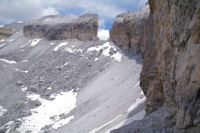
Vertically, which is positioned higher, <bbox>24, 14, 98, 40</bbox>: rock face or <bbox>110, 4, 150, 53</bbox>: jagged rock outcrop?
<bbox>24, 14, 98, 40</bbox>: rock face

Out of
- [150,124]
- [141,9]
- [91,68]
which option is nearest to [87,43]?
[91,68]

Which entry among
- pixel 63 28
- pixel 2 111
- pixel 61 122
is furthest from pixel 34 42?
pixel 61 122

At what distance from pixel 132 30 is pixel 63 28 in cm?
2471

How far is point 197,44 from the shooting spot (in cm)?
391

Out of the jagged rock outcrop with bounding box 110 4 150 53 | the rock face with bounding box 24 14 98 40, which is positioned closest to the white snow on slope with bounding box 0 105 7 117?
the jagged rock outcrop with bounding box 110 4 150 53

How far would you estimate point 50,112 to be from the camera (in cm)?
2038

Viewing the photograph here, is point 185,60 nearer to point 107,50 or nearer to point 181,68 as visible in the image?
point 181,68

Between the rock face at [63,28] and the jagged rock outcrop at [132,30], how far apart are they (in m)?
9.45

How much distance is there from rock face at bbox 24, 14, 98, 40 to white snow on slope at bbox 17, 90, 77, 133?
66.0ft

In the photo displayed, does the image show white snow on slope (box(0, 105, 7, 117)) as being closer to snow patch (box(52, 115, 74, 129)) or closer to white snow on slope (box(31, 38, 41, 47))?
snow patch (box(52, 115, 74, 129))

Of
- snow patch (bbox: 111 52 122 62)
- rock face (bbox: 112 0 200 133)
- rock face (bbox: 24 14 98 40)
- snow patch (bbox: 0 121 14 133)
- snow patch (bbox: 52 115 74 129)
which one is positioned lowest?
snow patch (bbox: 52 115 74 129)

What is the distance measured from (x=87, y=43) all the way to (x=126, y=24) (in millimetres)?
13799

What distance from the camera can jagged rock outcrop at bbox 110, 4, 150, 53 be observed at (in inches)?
876

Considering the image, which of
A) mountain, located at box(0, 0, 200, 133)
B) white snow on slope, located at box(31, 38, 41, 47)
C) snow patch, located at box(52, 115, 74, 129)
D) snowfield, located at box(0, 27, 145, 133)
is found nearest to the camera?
mountain, located at box(0, 0, 200, 133)
